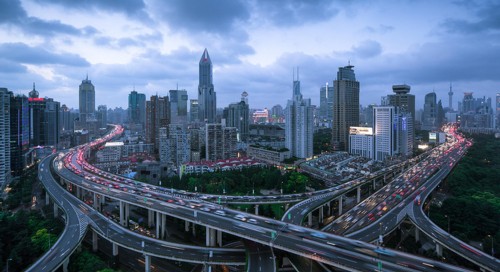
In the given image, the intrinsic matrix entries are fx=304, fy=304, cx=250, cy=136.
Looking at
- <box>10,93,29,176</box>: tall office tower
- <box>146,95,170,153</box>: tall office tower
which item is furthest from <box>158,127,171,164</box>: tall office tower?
<box>10,93,29,176</box>: tall office tower

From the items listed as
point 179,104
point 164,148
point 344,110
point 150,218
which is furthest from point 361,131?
point 179,104

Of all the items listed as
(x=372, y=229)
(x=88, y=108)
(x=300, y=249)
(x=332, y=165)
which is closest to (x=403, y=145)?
(x=332, y=165)

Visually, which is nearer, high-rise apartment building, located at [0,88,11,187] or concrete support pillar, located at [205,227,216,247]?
concrete support pillar, located at [205,227,216,247]

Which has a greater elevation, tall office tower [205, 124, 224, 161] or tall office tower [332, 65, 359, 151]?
tall office tower [332, 65, 359, 151]

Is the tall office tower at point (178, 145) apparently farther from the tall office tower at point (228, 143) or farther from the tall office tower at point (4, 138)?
the tall office tower at point (4, 138)

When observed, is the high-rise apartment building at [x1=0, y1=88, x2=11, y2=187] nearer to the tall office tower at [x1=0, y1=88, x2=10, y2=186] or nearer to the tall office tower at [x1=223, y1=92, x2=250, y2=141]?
the tall office tower at [x1=0, y1=88, x2=10, y2=186]

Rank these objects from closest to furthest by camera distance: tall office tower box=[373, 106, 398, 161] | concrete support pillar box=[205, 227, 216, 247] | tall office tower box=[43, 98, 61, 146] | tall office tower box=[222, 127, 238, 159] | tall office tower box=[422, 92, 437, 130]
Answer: concrete support pillar box=[205, 227, 216, 247] → tall office tower box=[222, 127, 238, 159] → tall office tower box=[373, 106, 398, 161] → tall office tower box=[43, 98, 61, 146] → tall office tower box=[422, 92, 437, 130]
